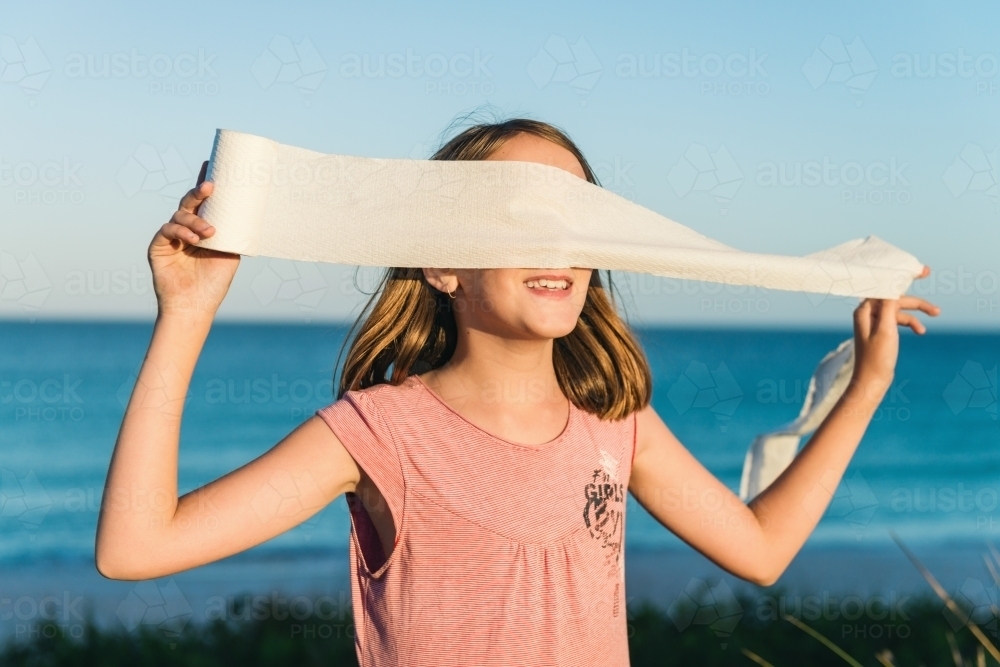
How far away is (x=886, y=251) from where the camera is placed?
7.30 ft

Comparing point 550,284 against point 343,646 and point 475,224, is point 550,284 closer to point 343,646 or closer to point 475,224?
point 475,224

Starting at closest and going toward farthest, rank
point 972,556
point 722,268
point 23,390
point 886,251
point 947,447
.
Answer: point 722,268, point 886,251, point 972,556, point 947,447, point 23,390

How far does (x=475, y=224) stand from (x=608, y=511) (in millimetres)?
659

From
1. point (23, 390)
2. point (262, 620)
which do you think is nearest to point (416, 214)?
point (262, 620)

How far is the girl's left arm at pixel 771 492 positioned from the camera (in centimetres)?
233

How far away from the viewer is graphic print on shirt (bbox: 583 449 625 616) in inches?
85.4

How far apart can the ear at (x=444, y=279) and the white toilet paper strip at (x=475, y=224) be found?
0.25 m

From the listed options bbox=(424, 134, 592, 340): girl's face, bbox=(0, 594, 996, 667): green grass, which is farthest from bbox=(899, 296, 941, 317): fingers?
bbox=(0, 594, 996, 667): green grass

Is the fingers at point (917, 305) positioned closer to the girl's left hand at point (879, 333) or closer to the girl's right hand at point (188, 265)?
the girl's left hand at point (879, 333)

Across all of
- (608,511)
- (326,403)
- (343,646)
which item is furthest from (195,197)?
(326,403)

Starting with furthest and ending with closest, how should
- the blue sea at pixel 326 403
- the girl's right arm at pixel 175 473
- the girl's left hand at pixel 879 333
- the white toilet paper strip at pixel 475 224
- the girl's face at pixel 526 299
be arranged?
the blue sea at pixel 326 403
the girl's left hand at pixel 879 333
the girl's face at pixel 526 299
the white toilet paper strip at pixel 475 224
the girl's right arm at pixel 175 473

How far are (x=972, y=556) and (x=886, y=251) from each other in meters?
10.4

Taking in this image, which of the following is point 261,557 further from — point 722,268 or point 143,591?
point 722,268

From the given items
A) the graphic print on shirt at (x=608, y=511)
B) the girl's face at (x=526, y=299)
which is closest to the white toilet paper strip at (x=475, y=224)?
the girl's face at (x=526, y=299)
